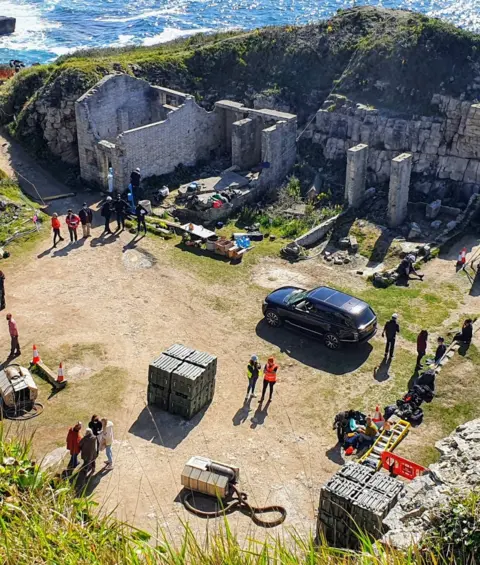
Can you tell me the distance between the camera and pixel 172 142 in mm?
31797

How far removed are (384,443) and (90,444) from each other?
21.1 ft

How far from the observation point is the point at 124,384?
18750mm

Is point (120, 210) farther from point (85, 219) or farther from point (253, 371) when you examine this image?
point (253, 371)

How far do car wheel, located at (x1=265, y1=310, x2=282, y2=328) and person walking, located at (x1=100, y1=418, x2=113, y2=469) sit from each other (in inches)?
272

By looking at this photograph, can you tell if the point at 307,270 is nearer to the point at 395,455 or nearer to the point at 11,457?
the point at 395,455

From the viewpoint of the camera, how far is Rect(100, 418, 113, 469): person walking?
15.9 m

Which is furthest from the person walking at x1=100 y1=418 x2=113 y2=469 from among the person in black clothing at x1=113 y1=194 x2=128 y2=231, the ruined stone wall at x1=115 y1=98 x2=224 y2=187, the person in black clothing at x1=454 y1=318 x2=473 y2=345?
the ruined stone wall at x1=115 y1=98 x2=224 y2=187

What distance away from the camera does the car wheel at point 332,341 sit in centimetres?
2050

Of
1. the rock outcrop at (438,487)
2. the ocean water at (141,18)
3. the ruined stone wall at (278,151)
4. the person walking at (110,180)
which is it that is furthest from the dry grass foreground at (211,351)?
the ocean water at (141,18)

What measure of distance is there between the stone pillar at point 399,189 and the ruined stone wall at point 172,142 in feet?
31.0

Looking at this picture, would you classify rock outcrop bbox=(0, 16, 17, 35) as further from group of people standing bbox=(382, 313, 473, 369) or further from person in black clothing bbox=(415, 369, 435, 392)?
person in black clothing bbox=(415, 369, 435, 392)

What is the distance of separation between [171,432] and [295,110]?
866 inches

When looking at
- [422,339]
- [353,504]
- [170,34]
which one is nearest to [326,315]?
[422,339]

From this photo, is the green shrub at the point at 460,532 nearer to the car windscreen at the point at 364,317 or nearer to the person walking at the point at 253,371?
the person walking at the point at 253,371
